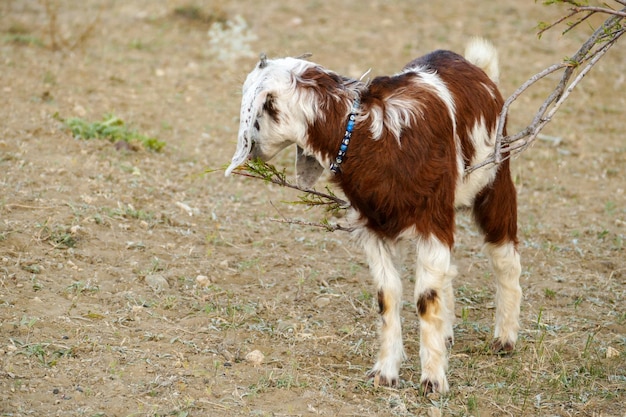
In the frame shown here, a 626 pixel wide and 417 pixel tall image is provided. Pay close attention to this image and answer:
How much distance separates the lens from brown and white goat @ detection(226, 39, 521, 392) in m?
3.89

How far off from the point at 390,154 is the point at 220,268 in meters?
1.85

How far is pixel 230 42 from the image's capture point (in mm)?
9461

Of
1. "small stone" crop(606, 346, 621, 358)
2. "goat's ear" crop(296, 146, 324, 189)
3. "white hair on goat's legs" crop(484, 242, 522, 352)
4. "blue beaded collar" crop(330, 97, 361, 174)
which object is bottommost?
"small stone" crop(606, 346, 621, 358)

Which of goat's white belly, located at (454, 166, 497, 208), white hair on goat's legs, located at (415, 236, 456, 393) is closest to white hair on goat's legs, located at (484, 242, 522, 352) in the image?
goat's white belly, located at (454, 166, 497, 208)

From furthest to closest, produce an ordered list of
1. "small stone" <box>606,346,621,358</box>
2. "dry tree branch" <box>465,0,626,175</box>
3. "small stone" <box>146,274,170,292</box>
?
1. "small stone" <box>146,274,170,292</box>
2. "small stone" <box>606,346,621,358</box>
3. "dry tree branch" <box>465,0,626,175</box>

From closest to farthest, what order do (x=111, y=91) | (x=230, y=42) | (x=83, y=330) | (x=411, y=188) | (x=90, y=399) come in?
1. (x=90, y=399)
2. (x=411, y=188)
3. (x=83, y=330)
4. (x=111, y=91)
5. (x=230, y=42)

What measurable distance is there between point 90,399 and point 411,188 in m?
1.81

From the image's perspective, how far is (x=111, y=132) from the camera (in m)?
6.83

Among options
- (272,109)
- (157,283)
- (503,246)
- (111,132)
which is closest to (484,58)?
(503,246)

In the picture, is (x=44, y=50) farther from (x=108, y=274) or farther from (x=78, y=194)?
(x=108, y=274)

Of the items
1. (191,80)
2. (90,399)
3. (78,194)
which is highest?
(191,80)

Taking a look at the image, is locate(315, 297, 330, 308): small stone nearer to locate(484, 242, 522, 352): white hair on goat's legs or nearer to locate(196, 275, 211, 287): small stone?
locate(196, 275, 211, 287): small stone

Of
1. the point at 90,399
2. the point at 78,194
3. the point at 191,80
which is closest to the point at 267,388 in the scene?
the point at 90,399

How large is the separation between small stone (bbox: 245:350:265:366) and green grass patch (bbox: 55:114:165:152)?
312 centimetres
